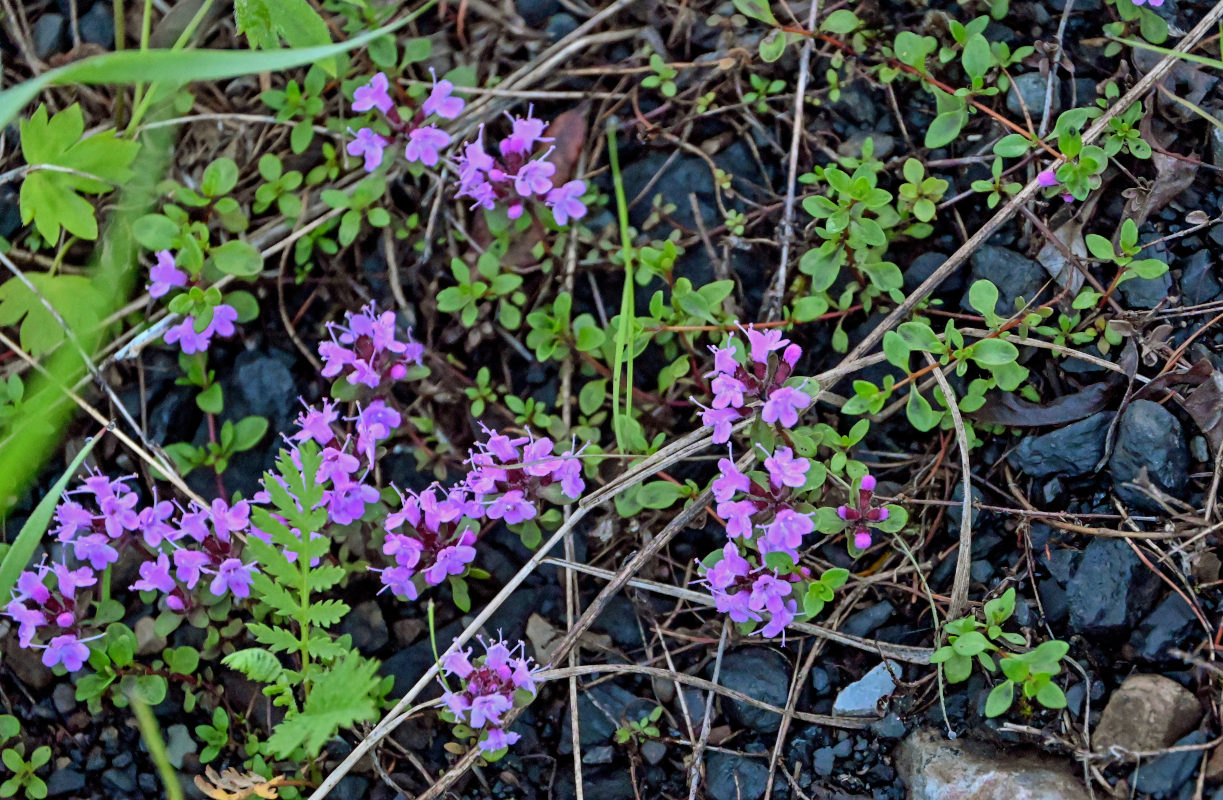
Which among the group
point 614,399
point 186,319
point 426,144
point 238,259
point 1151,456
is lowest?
point 1151,456

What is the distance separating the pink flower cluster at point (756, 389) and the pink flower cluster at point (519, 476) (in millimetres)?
437

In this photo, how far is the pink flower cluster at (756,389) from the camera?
263 centimetres

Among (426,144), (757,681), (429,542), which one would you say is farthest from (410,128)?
(757,681)

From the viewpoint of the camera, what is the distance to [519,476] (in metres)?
2.88

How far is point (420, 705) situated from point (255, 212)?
1.72m

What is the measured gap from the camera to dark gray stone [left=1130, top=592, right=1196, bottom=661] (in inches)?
96.7

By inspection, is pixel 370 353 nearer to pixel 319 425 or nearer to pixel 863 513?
pixel 319 425

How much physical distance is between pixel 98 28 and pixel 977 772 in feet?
12.0

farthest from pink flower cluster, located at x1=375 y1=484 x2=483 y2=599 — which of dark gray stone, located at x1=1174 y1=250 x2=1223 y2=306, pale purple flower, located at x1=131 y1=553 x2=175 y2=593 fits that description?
dark gray stone, located at x1=1174 y1=250 x2=1223 y2=306

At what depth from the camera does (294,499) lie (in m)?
2.93

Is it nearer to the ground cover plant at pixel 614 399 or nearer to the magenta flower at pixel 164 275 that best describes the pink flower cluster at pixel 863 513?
the ground cover plant at pixel 614 399

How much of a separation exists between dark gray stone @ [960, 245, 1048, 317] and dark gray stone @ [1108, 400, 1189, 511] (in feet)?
1.52

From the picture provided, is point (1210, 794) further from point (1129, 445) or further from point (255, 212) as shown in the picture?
point (255, 212)

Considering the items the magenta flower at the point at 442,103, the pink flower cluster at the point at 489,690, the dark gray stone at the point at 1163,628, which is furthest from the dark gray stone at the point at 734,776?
the magenta flower at the point at 442,103
